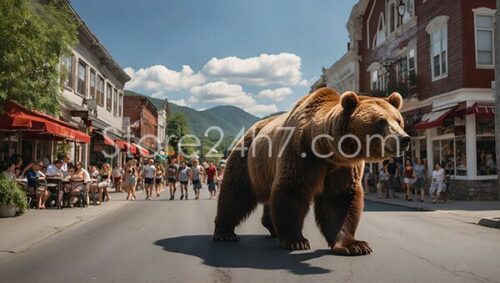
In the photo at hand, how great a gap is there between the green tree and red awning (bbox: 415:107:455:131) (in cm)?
1454

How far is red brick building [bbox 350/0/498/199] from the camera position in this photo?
2052 centimetres

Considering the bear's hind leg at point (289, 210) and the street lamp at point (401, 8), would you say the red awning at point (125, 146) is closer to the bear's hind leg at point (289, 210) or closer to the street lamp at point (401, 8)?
the street lamp at point (401, 8)

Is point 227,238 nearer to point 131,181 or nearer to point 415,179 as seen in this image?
point 131,181

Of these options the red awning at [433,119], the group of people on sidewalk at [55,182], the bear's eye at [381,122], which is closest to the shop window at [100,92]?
the group of people on sidewalk at [55,182]

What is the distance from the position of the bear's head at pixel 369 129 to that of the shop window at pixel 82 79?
74.7ft

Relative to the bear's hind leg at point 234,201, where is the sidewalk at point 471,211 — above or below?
below

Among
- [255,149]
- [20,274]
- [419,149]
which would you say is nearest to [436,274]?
[255,149]

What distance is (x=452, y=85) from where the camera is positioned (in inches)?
848

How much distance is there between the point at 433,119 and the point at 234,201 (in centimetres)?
1637

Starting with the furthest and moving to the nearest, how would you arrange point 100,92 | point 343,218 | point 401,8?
point 100,92 → point 401,8 → point 343,218

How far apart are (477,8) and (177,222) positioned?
622 inches

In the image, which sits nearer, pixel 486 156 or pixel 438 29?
pixel 486 156

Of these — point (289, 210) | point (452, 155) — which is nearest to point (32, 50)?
point (289, 210)

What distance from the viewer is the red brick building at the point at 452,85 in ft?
67.3
